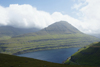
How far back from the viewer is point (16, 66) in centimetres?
3572

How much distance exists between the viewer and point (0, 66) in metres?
33.4

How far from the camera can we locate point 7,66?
114ft

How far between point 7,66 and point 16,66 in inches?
147

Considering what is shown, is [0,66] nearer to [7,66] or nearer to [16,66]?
[7,66]

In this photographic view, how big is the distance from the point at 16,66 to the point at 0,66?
640cm

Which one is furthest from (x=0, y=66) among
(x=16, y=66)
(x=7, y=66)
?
(x=16, y=66)

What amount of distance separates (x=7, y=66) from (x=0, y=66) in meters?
2.70

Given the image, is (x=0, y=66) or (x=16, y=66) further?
(x=16, y=66)
